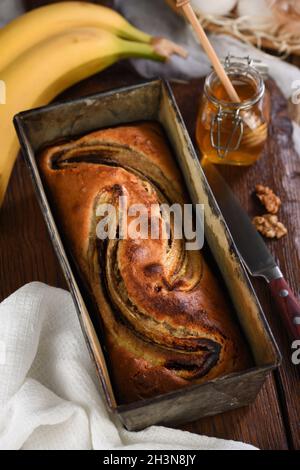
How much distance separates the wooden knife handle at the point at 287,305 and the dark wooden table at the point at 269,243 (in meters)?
0.03

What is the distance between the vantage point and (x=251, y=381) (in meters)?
1.18

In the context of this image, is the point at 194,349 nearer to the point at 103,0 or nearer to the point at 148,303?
the point at 148,303

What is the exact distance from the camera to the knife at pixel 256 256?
1.39m

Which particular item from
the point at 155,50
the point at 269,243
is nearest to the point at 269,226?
the point at 269,243

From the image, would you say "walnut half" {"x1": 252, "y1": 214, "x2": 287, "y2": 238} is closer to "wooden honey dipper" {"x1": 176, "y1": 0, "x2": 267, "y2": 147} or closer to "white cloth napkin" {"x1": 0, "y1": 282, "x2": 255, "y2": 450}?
"wooden honey dipper" {"x1": 176, "y1": 0, "x2": 267, "y2": 147}

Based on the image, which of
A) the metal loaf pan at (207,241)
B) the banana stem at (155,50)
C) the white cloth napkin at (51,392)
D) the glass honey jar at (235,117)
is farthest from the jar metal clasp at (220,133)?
the white cloth napkin at (51,392)

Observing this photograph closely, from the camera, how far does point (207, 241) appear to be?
139cm

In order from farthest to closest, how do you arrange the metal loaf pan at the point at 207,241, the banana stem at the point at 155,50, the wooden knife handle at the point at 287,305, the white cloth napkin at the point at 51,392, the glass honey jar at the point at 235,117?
1. the banana stem at the point at 155,50
2. the glass honey jar at the point at 235,117
3. the wooden knife handle at the point at 287,305
4. the white cloth napkin at the point at 51,392
5. the metal loaf pan at the point at 207,241

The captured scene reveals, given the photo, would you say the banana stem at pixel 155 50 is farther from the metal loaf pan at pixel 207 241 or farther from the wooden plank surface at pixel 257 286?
the metal loaf pan at pixel 207 241

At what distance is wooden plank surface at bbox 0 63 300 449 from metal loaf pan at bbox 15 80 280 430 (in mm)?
43

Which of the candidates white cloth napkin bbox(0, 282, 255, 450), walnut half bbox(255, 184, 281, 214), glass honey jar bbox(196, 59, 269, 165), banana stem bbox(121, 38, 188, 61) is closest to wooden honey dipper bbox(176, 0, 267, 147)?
glass honey jar bbox(196, 59, 269, 165)

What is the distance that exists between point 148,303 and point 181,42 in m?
0.86

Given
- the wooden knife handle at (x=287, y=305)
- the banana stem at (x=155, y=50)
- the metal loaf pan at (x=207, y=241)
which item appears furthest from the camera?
the banana stem at (x=155, y=50)

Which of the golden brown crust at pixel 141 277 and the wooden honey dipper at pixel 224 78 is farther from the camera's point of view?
the wooden honey dipper at pixel 224 78
